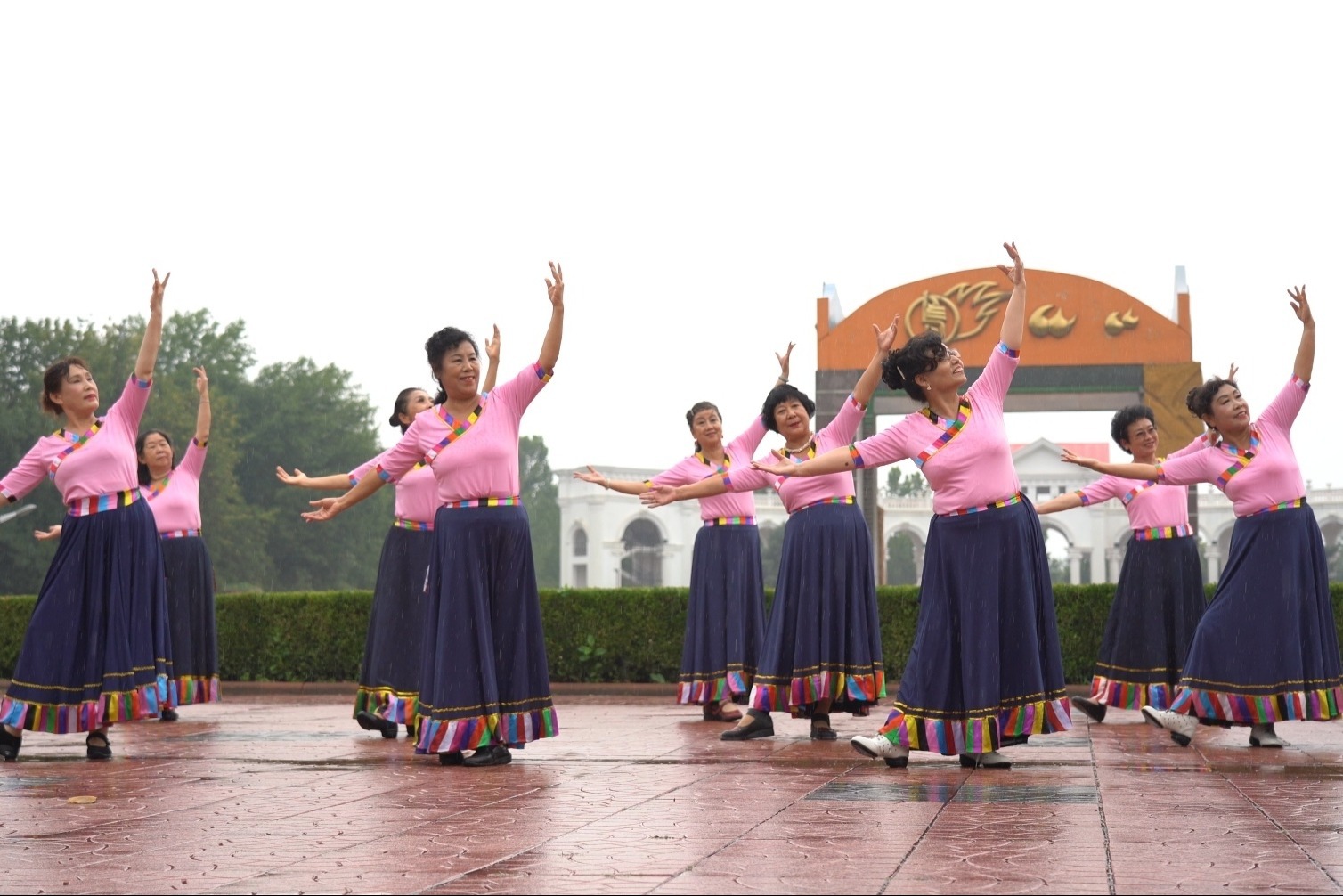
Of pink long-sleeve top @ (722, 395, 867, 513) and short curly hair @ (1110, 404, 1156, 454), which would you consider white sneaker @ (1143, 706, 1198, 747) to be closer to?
pink long-sleeve top @ (722, 395, 867, 513)

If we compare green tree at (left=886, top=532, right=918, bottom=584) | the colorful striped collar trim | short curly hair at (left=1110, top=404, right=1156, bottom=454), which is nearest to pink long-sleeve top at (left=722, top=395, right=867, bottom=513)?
the colorful striped collar trim

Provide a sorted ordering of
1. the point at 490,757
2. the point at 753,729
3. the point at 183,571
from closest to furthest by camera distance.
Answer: the point at 490,757 < the point at 753,729 < the point at 183,571

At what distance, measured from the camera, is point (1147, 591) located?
1002 cm

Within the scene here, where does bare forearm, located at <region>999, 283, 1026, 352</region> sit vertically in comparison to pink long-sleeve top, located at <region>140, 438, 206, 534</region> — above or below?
above

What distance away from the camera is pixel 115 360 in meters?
51.4

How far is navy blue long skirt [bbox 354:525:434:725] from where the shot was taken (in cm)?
893

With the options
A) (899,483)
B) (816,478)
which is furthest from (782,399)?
(899,483)

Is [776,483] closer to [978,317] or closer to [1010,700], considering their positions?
[1010,700]

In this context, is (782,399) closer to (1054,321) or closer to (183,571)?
(183,571)

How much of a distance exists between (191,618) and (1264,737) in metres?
7.17

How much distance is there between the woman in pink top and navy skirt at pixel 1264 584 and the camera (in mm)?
7766

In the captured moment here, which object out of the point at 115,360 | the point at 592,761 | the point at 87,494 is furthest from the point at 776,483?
the point at 115,360

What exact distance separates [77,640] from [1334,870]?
624 centimetres

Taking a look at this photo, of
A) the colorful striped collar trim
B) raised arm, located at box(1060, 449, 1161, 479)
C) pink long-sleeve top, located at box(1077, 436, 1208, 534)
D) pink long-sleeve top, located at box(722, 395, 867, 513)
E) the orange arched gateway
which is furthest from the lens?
the orange arched gateway
